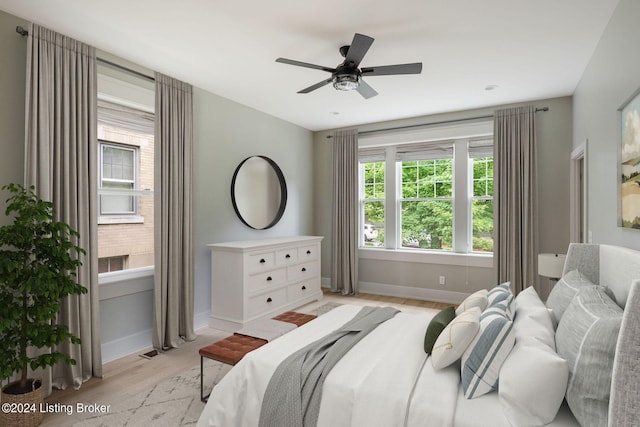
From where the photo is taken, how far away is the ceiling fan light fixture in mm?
2760

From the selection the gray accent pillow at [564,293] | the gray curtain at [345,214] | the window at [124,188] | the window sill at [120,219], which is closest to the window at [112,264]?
the window at [124,188]

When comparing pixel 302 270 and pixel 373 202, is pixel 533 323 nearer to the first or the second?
pixel 302 270

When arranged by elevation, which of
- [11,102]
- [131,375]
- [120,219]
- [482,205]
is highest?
[11,102]

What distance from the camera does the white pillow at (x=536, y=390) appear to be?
126cm

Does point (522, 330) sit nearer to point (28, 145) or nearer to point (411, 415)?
point (411, 415)

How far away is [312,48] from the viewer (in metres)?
2.98

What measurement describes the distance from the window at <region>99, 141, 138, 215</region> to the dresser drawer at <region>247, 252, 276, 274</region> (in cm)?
132

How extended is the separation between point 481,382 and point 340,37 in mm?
2566

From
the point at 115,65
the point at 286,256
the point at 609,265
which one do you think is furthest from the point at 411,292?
the point at 115,65

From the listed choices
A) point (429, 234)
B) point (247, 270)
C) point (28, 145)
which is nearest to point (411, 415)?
point (247, 270)

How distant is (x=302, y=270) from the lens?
481 centimetres

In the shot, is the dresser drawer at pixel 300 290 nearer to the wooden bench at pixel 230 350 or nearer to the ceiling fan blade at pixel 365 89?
the wooden bench at pixel 230 350

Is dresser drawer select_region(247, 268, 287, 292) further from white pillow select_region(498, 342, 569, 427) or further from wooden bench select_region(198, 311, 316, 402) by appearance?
white pillow select_region(498, 342, 569, 427)

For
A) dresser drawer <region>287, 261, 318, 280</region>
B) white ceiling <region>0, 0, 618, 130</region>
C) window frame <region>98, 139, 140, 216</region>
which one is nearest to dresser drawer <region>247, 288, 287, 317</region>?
dresser drawer <region>287, 261, 318, 280</region>
